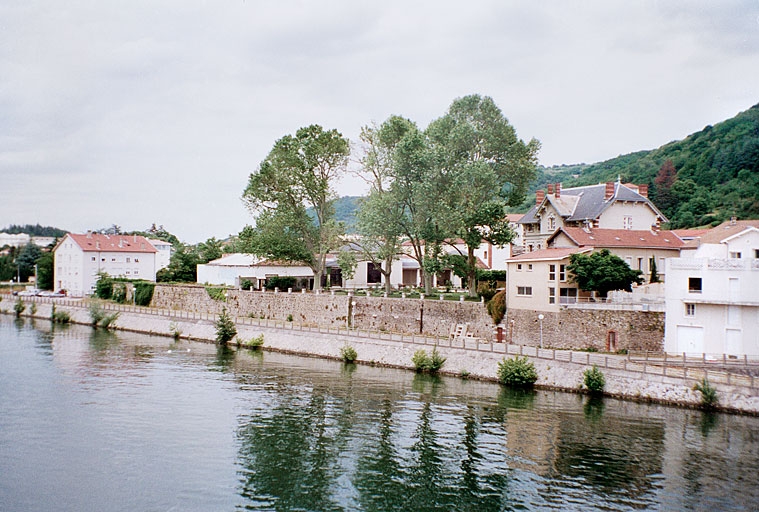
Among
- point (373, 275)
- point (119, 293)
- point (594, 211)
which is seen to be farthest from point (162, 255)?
point (594, 211)

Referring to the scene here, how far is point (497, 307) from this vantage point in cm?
4534

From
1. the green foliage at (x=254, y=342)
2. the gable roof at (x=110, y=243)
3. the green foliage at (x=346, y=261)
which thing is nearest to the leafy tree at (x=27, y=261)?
the gable roof at (x=110, y=243)

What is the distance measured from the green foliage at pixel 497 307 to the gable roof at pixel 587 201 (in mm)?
11871

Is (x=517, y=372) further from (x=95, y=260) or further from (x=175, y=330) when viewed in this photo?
(x=95, y=260)

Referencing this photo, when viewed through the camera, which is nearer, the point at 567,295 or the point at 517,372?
the point at 517,372

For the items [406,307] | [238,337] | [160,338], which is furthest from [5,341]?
[406,307]

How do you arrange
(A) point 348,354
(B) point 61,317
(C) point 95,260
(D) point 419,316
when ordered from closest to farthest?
1. (A) point 348,354
2. (D) point 419,316
3. (B) point 61,317
4. (C) point 95,260

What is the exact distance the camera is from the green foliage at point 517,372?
36375mm

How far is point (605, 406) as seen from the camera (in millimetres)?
32250

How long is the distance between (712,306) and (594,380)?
7375mm

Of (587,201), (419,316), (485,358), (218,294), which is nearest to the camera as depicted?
(485,358)

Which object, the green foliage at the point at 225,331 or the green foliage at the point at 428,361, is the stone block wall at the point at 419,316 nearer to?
the green foliage at the point at 428,361

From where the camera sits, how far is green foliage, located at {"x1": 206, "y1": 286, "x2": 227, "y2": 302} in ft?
217

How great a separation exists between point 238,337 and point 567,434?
106 ft
